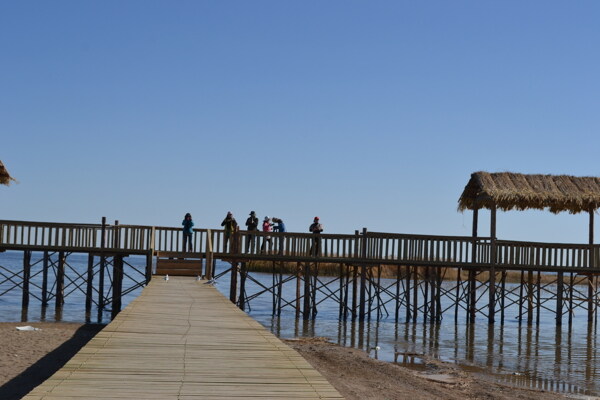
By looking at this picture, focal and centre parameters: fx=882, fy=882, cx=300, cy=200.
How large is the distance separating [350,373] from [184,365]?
21.7 ft

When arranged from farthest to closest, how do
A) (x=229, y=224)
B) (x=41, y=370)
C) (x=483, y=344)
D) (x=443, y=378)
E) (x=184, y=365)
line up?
(x=229, y=224) < (x=483, y=344) < (x=443, y=378) < (x=41, y=370) < (x=184, y=365)

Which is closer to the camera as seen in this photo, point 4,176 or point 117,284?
point 117,284

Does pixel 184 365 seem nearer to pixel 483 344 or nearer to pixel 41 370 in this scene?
pixel 41 370

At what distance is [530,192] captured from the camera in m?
28.5

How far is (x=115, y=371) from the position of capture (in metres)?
8.31

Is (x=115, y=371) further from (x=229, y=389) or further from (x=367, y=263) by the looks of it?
(x=367, y=263)

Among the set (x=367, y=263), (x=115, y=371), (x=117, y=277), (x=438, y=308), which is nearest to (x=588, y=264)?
(x=438, y=308)

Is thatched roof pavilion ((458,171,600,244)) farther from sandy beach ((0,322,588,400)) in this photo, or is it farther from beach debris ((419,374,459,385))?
beach debris ((419,374,459,385))

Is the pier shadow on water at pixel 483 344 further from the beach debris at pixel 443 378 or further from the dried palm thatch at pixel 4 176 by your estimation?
the dried palm thatch at pixel 4 176

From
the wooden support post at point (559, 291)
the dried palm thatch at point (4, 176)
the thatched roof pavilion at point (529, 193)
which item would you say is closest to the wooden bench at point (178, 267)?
the dried palm thatch at point (4, 176)

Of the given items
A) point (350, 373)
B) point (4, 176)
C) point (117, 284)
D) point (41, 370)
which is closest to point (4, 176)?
point (4, 176)

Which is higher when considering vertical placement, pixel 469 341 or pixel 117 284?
pixel 117 284

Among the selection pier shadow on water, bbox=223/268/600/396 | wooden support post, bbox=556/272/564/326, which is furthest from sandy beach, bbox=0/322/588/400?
wooden support post, bbox=556/272/564/326

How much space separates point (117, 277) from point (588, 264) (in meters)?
14.7
